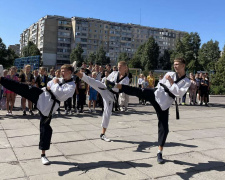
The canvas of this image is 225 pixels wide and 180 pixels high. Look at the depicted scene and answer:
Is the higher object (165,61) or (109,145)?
(165,61)

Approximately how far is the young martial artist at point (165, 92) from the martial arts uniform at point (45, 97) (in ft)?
3.31

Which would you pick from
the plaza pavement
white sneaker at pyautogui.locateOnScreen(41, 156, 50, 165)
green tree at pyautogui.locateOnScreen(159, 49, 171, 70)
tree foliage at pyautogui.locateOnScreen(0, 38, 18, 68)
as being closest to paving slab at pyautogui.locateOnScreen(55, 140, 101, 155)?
the plaza pavement

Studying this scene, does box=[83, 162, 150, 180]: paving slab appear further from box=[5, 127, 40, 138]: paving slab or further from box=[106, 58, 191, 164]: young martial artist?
box=[5, 127, 40, 138]: paving slab

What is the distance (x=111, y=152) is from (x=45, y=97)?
1.75 m

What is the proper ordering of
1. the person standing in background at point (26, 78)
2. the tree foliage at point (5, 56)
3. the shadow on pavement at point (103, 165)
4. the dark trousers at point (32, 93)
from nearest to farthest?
the shadow on pavement at point (103, 165)
the dark trousers at point (32, 93)
the person standing in background at point (26, 78)
the tree foliage at point (5, 56)

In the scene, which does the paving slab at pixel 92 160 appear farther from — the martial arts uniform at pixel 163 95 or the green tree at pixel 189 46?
the green tree at pixel 189 46

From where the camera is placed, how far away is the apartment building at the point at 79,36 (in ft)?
294

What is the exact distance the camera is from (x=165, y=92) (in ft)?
15.0

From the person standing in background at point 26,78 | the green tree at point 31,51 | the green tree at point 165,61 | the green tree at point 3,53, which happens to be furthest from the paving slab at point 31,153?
the green tree at point 165,61

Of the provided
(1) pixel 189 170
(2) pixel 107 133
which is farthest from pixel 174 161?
(2) pixel 107 133

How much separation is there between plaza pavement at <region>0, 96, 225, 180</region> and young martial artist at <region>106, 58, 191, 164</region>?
552mm

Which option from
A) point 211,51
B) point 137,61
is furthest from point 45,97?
point 211,51

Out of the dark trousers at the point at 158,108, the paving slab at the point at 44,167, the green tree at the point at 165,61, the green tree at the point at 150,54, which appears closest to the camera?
the paving slab at the point at 44,167

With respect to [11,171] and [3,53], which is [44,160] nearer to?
[11,171]
